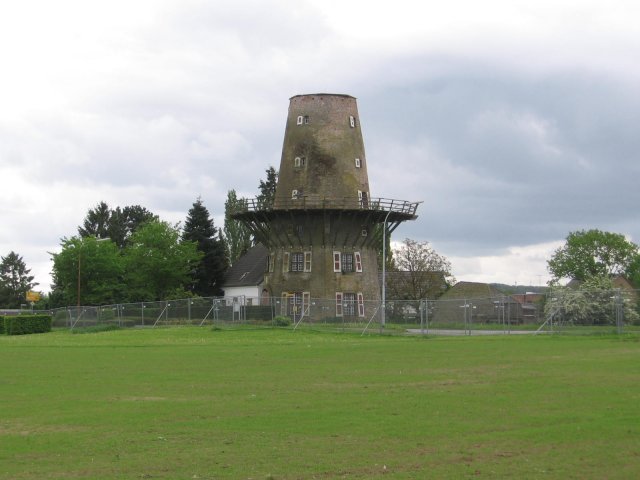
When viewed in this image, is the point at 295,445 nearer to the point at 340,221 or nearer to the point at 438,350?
the point at 438,350

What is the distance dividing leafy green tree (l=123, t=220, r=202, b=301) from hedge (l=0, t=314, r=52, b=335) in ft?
64.7

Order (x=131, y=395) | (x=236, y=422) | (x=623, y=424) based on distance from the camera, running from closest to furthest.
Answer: (x=623, y=424), (x=236, y=422), (x=131, y=395)

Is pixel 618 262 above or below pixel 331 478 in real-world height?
above

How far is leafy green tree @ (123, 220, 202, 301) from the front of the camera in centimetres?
8488

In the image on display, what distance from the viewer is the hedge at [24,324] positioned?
63219mm

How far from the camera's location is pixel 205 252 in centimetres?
9238

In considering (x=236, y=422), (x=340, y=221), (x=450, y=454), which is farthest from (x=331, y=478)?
(x=340, y=221)

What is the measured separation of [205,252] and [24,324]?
30.2 m

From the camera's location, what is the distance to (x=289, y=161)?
7500cm

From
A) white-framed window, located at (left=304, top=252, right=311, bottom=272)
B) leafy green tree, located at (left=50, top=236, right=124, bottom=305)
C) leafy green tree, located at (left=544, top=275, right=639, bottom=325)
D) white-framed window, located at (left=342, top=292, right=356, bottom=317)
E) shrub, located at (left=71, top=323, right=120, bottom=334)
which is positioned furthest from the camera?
leafy green tree, located at (left=50, top=236, right=124, bottom=305)

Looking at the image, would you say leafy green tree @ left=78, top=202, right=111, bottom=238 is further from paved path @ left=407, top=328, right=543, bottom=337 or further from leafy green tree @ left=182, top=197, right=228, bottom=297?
paved path @ left=407, top=328, right=543, bottom=337

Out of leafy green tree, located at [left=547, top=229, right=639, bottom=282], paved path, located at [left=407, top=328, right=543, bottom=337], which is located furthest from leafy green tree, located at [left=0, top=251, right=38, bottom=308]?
paved path, located at [left=407, top=328, right=543, bottom=337]

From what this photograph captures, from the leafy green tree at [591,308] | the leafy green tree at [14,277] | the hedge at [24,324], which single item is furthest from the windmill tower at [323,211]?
the leafy green tree at [14,277]

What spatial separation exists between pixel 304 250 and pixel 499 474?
63.0 m
